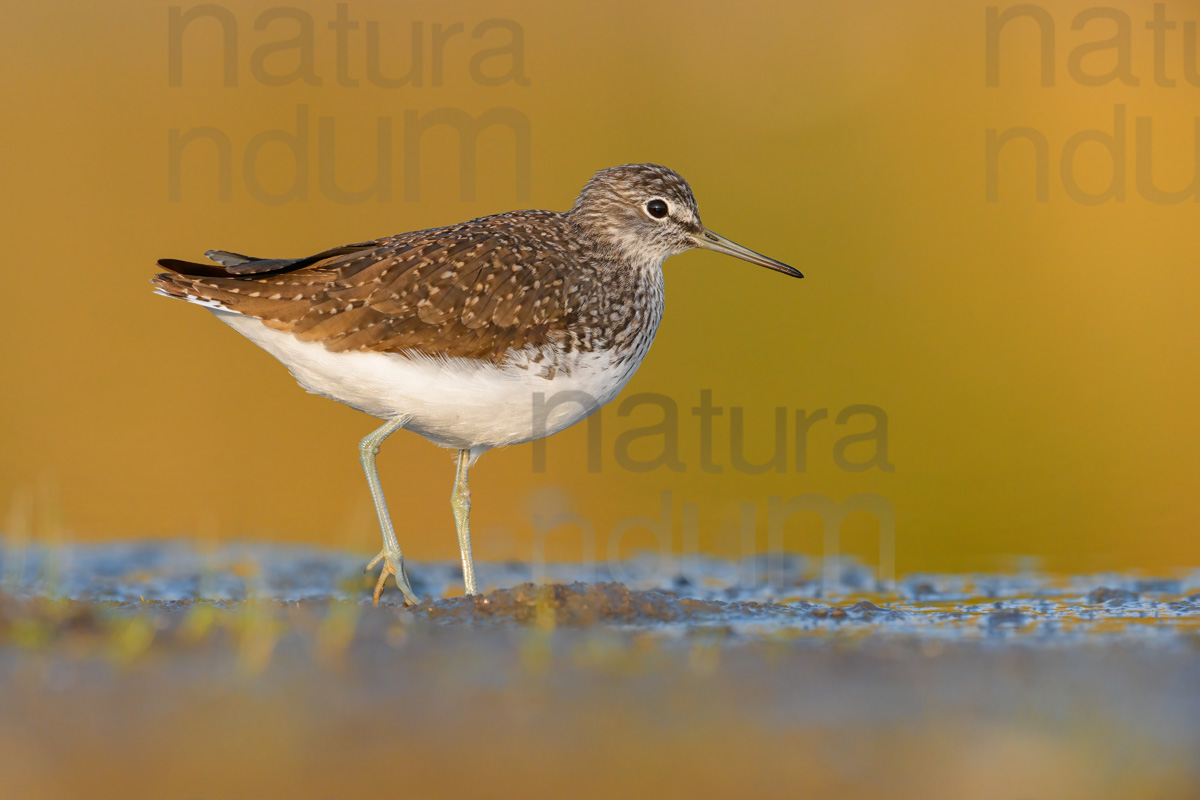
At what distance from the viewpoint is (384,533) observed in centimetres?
711

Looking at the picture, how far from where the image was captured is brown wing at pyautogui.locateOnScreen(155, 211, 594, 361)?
705cm

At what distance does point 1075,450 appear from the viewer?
1136 centimetres

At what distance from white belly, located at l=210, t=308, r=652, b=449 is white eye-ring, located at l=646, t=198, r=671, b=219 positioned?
1410mm

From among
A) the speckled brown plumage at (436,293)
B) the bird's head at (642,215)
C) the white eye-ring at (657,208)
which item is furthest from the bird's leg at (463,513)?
the white eye-ring at (657,208)

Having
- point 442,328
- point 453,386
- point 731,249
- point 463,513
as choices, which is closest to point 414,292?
point 442,328

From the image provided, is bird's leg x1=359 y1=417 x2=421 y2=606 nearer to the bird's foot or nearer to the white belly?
the bird's foot

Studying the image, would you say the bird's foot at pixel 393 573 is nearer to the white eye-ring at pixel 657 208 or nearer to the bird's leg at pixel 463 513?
the bird's leg at pixel 463 513

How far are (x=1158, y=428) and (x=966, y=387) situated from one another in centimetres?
191

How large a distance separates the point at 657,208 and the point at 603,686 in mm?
4265

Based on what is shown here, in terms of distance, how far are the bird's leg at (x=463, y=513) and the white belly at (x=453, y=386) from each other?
620 millimetres

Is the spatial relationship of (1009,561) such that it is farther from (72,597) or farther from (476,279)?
(72,597)

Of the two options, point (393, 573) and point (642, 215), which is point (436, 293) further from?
point (642, 215)

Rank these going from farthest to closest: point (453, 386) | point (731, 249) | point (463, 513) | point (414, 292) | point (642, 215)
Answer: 1. point (731, 249)
2. point (642, 215)
3. point (463, 513)
4. point (414, 292)
5. point (453, 386)

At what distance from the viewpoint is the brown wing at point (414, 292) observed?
7.05 meters
